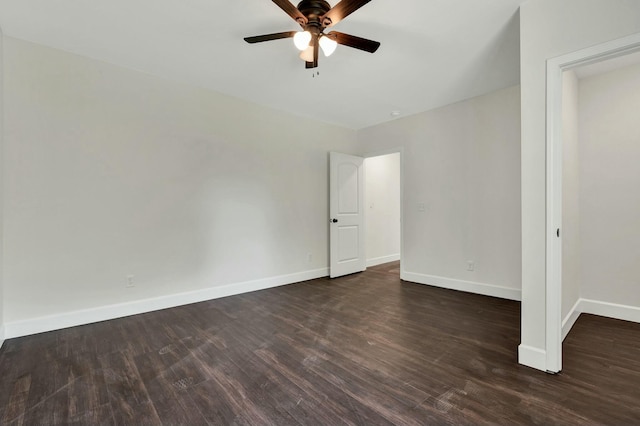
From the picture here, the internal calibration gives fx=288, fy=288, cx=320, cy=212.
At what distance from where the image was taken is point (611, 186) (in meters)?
3.08

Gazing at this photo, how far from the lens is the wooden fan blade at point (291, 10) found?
1.80 m

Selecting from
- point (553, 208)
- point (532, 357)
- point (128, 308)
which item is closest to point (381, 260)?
point (532, 357)

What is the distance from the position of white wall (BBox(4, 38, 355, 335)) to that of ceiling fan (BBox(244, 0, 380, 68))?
183cm

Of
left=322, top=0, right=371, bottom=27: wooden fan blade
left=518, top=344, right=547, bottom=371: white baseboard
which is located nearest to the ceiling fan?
left=322, top=0, right=371, bottom=27: wooden fan blade

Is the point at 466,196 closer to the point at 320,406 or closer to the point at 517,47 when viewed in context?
the point at 517,47

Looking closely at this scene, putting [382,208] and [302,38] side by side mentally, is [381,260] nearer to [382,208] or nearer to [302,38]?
[382,208]

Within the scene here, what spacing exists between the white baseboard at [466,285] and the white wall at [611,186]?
2.34 ft

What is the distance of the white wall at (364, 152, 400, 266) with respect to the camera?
590 cm

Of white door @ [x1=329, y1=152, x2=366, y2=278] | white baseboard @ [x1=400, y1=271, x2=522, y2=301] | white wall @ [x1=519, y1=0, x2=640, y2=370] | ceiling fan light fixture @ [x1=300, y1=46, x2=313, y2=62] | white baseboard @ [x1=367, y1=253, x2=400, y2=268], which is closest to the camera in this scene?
white wall @ [x1=519, y1=0, x2=640, y2=370]

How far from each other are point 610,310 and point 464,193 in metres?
1.95

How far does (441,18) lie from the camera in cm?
229

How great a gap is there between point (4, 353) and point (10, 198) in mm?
1291

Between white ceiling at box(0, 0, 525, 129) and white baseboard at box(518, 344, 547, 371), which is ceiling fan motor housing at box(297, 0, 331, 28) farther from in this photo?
white baseboard at box(518, 344, 547, 371)

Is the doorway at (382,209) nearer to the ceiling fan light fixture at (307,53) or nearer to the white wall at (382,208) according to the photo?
the white wall at (382,208)
